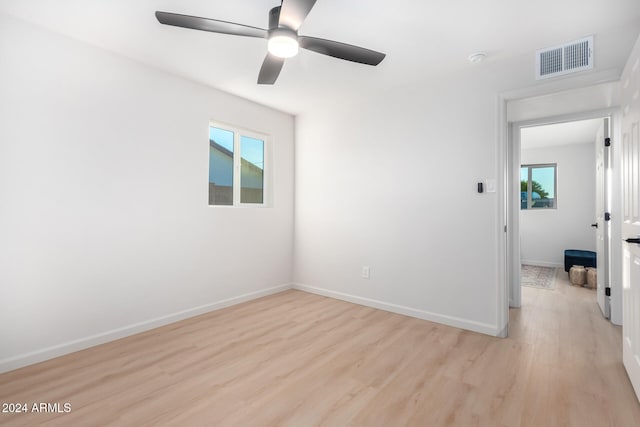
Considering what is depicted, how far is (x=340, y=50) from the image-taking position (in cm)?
206

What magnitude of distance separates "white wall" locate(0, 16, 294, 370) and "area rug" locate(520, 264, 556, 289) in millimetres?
4250

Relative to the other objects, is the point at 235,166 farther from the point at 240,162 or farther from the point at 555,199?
the point at 555,199

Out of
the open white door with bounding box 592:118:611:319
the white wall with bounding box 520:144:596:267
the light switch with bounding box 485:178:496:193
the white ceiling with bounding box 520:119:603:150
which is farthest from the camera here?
the white wall with bounding box 520:144:596:267

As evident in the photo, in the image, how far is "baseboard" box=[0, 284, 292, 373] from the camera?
216 cm

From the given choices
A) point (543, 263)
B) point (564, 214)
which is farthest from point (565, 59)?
point (543, 263)

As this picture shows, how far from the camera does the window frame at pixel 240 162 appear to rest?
359 cm

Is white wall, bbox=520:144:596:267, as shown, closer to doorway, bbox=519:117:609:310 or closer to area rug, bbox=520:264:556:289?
doorway, bbox=519:117:609:310

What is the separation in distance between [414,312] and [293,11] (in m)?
2.76

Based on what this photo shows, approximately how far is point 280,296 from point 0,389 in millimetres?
2475

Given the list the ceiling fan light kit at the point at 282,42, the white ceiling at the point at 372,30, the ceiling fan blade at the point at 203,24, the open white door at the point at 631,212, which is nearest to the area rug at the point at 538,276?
the open white door at the point at 631,212

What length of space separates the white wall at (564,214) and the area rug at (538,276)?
0.40 metres

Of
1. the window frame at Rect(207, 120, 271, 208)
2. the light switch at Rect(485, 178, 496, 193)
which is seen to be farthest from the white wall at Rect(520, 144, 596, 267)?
the window frame at Rect(207, 120, 271, 208)

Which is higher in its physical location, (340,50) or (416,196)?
(340,50)

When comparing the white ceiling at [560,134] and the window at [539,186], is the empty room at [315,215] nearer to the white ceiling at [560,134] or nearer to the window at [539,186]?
the white ceiling at [560,134]
